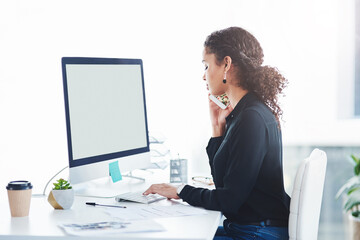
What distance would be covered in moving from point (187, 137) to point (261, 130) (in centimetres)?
167

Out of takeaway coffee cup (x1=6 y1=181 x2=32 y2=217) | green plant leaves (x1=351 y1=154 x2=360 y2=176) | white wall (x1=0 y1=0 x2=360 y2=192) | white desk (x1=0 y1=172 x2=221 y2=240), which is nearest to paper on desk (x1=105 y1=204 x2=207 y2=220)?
white desk (x1=0 y1=172 x2=221 y2=240)

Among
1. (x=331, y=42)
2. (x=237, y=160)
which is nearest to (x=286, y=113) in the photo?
(x=331, y=42)

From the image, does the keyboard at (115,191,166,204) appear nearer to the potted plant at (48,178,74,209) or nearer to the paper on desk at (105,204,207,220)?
the paper on desk at (105,204,207,220)

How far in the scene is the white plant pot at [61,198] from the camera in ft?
5.35

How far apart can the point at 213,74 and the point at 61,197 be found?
0.70 meters

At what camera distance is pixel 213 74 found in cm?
190

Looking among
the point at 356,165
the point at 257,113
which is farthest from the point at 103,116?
the point at 356,165

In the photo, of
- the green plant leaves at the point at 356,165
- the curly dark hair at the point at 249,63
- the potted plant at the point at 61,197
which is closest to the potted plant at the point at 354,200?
the green plant leaves at the point at 356,165

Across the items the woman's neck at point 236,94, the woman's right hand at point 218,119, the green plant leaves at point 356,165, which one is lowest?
the green plant leaves at point 356,165

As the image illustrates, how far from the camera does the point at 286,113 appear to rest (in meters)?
3.27

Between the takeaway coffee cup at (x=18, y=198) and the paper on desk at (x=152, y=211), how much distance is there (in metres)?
0.25

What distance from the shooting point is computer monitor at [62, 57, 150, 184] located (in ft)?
5.94

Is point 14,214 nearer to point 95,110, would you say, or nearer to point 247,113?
point 95,110

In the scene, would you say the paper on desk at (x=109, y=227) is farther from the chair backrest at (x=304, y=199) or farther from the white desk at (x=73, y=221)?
the chair backrest at (x=304, y=199)
